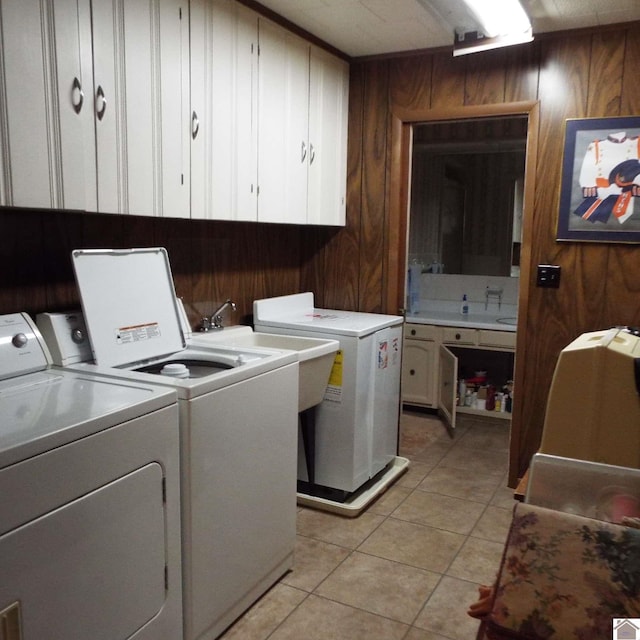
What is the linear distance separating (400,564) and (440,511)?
578 mm

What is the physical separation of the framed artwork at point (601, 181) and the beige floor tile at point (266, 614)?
2.13 meters

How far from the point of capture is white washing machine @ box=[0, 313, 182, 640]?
51.3 inches

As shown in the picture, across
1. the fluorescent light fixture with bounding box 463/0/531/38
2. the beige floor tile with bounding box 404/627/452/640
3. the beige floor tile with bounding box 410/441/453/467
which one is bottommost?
the beige floor tile with bounding box 404/627/452/640

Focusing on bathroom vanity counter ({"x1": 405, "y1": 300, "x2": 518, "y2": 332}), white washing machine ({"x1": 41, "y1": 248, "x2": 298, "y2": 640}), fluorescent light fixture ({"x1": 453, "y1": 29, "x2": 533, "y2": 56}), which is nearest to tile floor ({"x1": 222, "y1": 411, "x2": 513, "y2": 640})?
white washing machine ({"x1": 41, "y1": 248, "x2": 298, "y2": 640})

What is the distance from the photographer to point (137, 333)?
7.40 feet

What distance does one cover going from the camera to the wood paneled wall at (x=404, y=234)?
9.43 ft

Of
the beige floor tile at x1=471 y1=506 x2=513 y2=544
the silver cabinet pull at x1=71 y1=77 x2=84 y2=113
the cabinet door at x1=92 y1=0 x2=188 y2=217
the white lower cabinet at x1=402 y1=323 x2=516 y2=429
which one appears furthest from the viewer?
the white lower cabinet at x1=402 y1=323 x2=516 y2=429

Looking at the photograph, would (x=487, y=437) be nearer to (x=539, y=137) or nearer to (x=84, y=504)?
(x=539, y=137)

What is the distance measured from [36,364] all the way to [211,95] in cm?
125

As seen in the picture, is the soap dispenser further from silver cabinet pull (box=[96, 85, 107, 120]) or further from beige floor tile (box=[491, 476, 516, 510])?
silver cabinet pull (box=[96, 85, 107, 120])

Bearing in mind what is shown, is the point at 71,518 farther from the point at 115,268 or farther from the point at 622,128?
the point at 622,128

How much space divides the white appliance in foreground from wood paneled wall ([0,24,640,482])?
283 millimetres

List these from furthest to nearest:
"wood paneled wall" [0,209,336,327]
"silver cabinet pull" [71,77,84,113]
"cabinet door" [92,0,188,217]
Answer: "wood paneled wall" [0,209,336,327] → "cabinet door" [92,0,188,217] → "silver cabinet pull" [71,77,84,113]

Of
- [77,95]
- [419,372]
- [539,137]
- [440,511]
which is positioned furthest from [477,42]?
[419,372]
